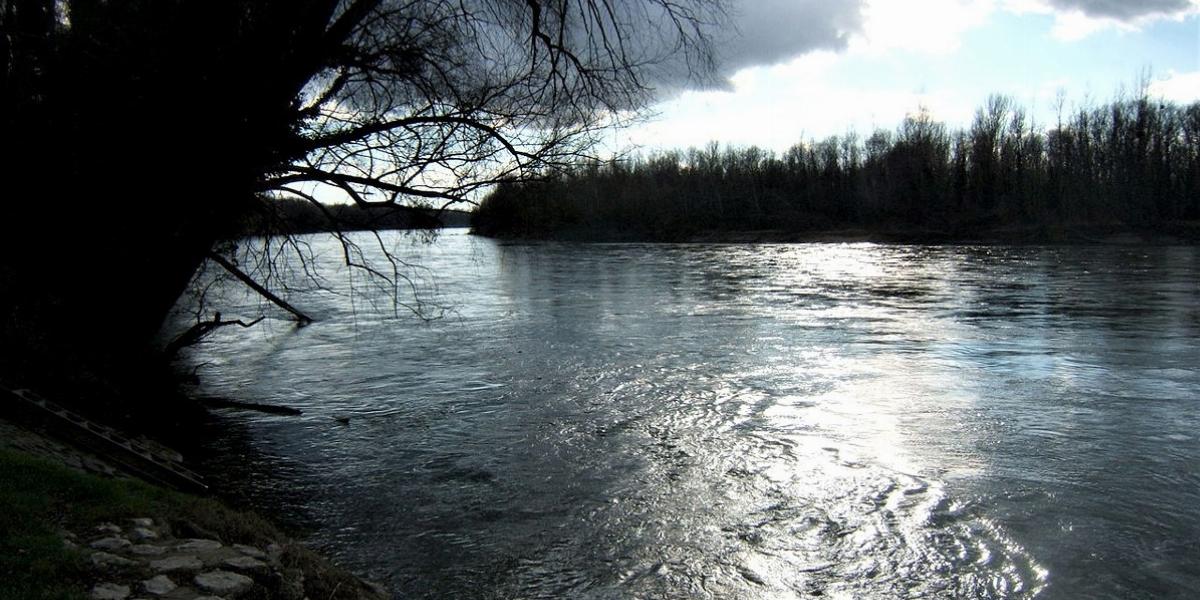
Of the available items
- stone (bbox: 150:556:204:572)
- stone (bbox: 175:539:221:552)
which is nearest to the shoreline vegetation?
stone (bbox: 175:539:221:552)

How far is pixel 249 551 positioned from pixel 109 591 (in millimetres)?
1157

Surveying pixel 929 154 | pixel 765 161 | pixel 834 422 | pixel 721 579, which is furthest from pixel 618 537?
pixel 765 161

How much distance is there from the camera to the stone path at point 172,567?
Answer: 385 centimetres

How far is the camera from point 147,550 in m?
4.30

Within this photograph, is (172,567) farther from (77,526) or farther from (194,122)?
(194,122)

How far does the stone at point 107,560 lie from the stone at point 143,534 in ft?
1.16

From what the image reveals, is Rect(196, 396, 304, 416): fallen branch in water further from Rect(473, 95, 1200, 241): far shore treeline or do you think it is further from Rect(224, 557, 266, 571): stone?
Rect(473, 95, 1200, 241): far shore treeline

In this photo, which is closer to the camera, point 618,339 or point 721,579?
point 721,579

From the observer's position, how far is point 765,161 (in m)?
101

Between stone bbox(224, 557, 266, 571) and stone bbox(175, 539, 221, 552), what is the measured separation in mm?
196

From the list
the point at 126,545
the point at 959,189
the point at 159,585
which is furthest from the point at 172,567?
the point at 959,189

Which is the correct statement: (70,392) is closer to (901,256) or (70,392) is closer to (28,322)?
(28,322)

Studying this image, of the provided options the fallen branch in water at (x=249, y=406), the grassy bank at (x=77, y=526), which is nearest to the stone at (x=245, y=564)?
the grassy bank at (x=77, y=526)

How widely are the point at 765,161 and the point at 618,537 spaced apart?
98.2m
